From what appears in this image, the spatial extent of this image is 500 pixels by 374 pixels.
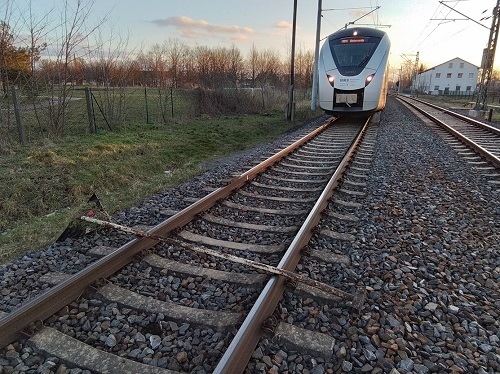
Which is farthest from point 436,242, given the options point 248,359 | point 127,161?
point 127,161

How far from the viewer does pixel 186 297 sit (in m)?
2.91

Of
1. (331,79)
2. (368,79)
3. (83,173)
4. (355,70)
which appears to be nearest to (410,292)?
(83,173)

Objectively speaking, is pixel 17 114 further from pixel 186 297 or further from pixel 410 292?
pixel 410 292

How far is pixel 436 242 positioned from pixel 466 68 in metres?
112

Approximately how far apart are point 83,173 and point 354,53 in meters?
9.55

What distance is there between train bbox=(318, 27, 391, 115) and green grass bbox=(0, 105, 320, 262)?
10.4 feet

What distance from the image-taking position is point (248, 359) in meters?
2.19

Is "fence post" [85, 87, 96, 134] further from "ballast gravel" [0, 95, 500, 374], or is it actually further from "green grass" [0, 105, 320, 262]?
"ballast gravel" [0, 95, 500, 374]

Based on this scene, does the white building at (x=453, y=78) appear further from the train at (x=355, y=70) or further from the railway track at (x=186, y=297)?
the railway track at (x=186, y=297)

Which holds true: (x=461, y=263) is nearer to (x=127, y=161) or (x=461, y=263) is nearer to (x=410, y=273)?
(x=410, y=273)

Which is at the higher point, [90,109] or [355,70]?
[355,70]

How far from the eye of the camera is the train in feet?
39.3

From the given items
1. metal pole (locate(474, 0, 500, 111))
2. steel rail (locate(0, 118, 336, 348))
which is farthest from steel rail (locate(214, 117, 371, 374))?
metal pole (locate(474, 0, 500, 111))

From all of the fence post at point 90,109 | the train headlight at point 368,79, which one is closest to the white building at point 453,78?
the train headlight at point 368,79
